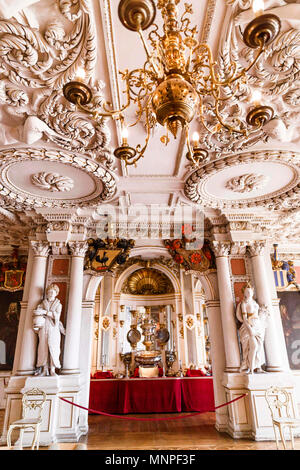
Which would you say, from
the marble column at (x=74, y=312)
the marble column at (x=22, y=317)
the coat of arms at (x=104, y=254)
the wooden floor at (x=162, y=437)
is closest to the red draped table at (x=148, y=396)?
the wooden floor at (x=162, y=437)

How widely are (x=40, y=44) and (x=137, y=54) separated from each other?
926 millimetres

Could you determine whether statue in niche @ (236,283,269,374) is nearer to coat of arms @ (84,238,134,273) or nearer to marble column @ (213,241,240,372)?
marble column @ (213,241,240,372)

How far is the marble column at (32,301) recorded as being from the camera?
5.24 meters

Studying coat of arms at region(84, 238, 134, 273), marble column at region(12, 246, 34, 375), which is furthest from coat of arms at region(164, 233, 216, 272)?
marble column at region(12, 246, 34, 375)

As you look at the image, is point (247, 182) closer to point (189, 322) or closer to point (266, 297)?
point (266, 297)

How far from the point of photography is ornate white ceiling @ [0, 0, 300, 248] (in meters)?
2.44

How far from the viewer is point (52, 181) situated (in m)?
4.88

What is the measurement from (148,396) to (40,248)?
4.74 m

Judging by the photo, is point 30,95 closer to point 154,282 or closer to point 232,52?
point 232,52

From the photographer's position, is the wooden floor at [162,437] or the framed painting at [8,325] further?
the framed painting at [8,325]

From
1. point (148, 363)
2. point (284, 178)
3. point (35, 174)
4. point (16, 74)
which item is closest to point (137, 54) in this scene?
point (16, 74)

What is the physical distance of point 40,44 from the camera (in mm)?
2559

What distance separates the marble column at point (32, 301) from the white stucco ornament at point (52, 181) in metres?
1.61

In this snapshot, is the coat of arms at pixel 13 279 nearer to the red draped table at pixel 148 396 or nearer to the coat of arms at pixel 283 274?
the red draped table at pixel 148 396
